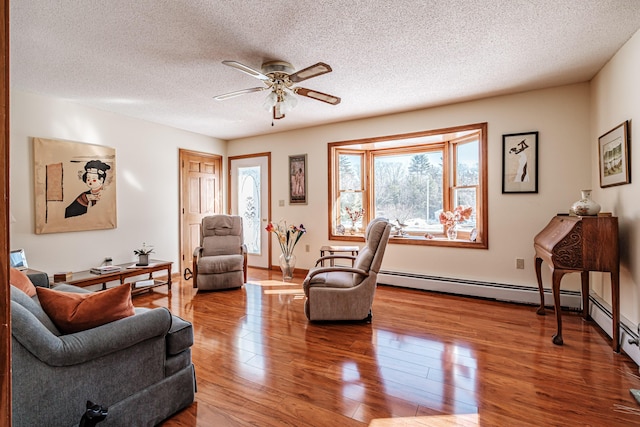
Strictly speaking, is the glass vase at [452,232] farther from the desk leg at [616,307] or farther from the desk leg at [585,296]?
the desk leg at [616,307]

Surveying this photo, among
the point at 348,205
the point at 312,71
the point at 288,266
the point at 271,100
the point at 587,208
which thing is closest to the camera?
the point at 312,71

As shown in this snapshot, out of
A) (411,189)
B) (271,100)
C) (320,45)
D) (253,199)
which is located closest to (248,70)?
(271,100)

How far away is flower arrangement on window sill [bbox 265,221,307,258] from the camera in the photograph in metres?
5.13

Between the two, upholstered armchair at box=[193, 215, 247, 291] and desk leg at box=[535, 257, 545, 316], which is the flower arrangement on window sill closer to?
upholstered armchair at box=[193, 215, 247, 291]

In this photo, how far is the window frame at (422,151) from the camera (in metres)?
3.87

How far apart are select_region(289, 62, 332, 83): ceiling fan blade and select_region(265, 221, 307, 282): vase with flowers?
9.19ft

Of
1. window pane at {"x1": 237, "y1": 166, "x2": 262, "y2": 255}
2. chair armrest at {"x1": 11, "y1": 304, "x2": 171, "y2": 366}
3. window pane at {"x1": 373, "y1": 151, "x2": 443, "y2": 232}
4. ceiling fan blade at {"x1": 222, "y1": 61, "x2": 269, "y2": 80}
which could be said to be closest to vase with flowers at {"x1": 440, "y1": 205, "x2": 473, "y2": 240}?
window pane at {"x1": 373, "y1": 151, "x2": 443, "y2": 232}

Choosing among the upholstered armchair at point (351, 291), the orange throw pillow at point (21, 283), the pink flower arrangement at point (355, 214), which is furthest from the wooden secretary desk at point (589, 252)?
the orange throw pillow at point (21, 283)

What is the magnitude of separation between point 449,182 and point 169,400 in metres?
4.11

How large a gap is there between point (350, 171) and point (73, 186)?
150 inches

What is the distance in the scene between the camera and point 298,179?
5.28 meters

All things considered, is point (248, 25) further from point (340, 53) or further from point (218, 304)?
point (218, 304)

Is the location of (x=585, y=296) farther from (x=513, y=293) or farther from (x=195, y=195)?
(x=195, y=195)

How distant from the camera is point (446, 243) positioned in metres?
4.09
